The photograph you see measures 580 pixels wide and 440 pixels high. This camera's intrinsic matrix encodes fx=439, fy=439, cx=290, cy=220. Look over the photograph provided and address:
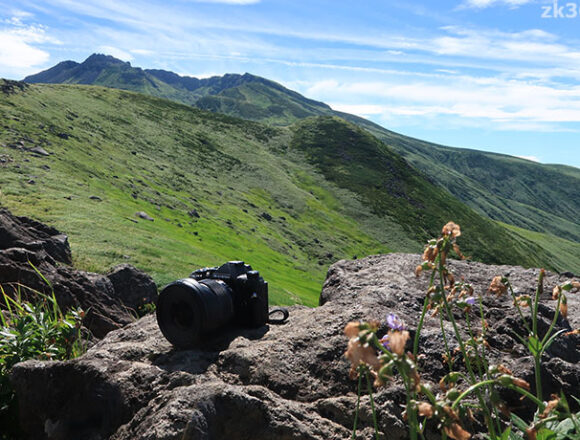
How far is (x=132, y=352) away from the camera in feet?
20.6

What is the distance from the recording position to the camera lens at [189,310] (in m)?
5.93

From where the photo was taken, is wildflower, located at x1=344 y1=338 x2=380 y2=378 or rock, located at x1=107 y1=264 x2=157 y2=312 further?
rock, located at x1=107 y1=264 x2=157 y2=312

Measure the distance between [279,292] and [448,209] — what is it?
361 feet

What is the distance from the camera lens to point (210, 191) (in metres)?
84.6

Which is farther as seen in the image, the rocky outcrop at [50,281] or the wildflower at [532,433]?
the rocky outcrop at [50,281]

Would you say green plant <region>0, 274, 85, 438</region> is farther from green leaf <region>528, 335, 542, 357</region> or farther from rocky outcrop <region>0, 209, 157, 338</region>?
green leaf <region>528, 335, 542, 357</region>

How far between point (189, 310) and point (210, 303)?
38 cm

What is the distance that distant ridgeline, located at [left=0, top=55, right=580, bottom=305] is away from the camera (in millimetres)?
34844

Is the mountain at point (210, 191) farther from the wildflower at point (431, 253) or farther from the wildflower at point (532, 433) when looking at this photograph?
the wildflower at point (532, 433)

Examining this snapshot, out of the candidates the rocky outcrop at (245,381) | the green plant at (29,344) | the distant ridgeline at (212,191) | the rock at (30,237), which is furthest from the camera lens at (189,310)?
the distant ridgeline at (212,191)

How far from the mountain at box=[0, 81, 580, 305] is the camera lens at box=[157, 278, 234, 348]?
15.8 metres

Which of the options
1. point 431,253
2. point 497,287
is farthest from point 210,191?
point 431,253

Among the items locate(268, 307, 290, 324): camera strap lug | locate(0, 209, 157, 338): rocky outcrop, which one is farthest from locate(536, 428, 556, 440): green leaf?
locate(0, 209, 157, 338): rocky outcrop

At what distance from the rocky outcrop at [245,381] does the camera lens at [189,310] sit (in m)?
0.25
